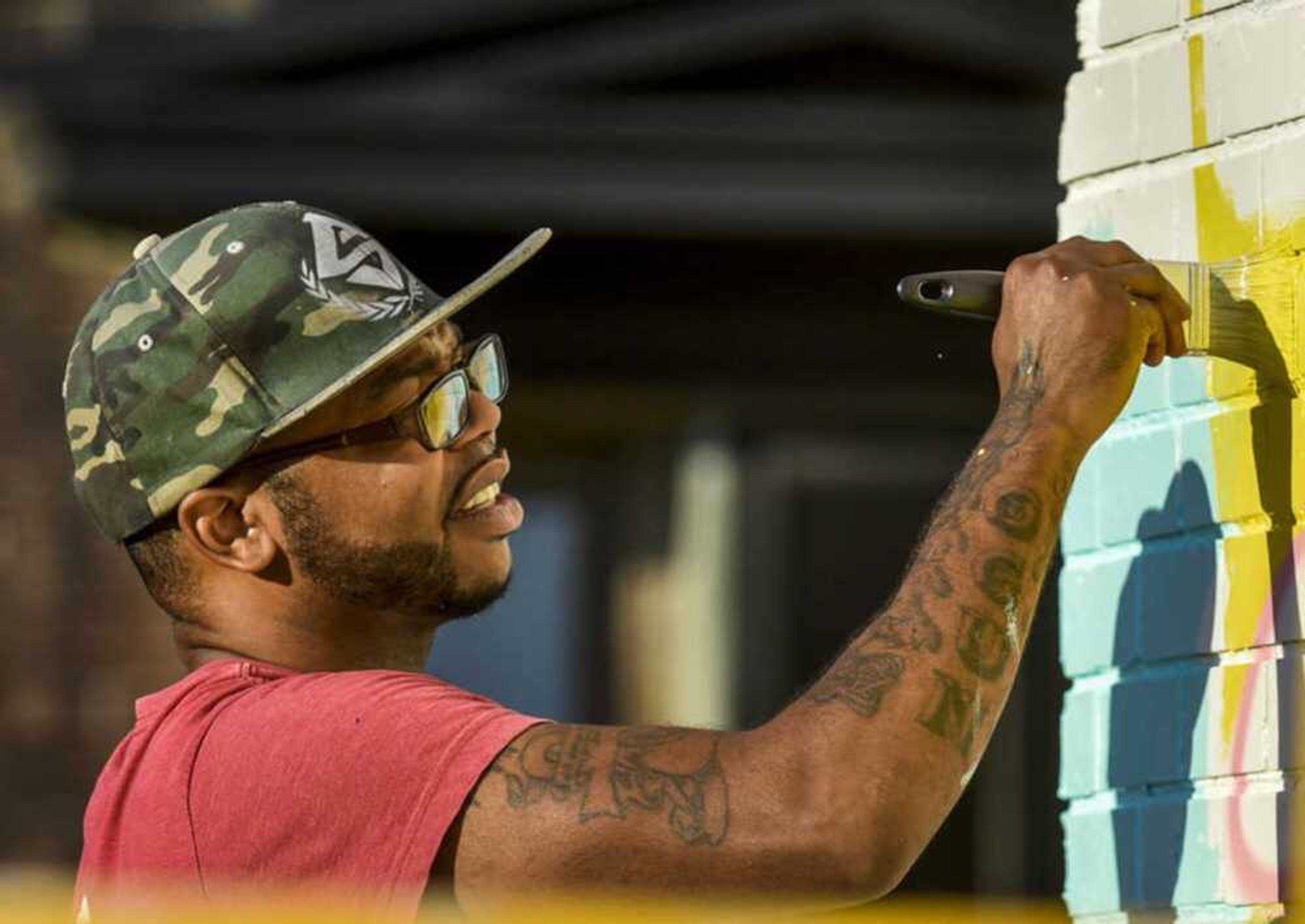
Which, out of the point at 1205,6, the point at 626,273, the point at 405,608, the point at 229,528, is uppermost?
the point at 626,273

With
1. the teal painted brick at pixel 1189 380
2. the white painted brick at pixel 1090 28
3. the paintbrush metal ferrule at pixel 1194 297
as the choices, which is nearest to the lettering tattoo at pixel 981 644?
the paintbrush metal ferrule at pixel 1194 297

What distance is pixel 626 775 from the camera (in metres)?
3.07

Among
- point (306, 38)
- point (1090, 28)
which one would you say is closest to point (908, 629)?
point (1090, 28)

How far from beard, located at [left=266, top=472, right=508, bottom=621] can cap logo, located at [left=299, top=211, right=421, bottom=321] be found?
221mm

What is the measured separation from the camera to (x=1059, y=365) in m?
3.26

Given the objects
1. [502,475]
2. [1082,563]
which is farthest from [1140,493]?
[502,475]

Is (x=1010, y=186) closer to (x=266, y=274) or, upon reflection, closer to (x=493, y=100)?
(x=493, y=100)

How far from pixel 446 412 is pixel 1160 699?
3.12 feet

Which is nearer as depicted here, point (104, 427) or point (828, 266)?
point (104, 427)

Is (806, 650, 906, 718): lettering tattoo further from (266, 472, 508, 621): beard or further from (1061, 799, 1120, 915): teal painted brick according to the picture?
(1061, 799, 1120, 915): teal painted brick

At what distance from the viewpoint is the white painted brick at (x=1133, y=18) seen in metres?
3.78

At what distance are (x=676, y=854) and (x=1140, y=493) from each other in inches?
40.2

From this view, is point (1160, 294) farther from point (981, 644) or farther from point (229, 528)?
point (229, 528)

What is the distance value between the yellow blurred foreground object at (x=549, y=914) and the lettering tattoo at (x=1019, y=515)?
39cm
